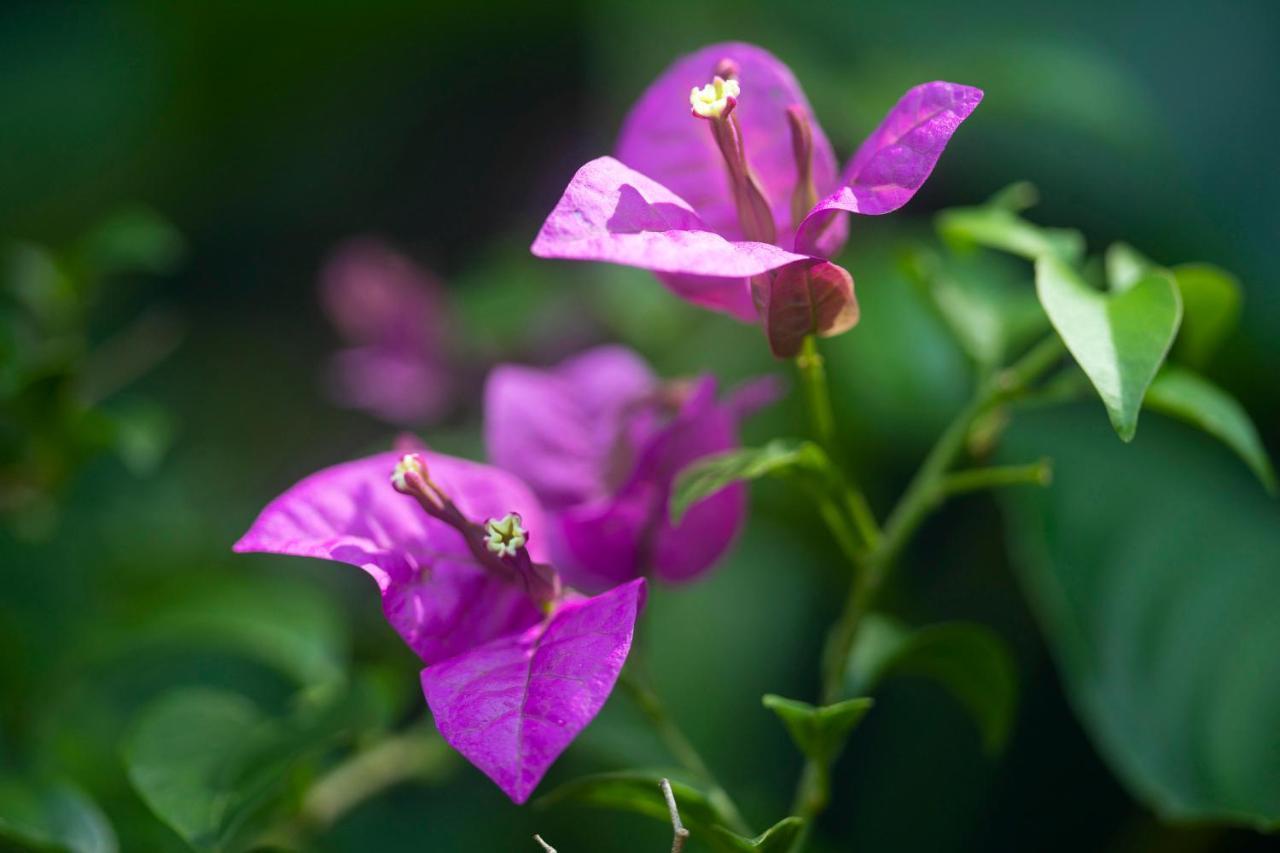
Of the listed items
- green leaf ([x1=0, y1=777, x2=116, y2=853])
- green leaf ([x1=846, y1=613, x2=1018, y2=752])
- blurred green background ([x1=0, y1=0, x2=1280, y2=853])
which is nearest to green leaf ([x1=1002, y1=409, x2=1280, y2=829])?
blurred green background ([x1=0, y1=0, x2=1280, y2=853])

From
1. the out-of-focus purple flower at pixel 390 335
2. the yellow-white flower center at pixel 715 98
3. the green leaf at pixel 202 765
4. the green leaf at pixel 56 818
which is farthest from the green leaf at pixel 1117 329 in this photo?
the out-of-focus purple flower at pixel 390 335

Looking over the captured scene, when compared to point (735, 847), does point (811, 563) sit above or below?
below

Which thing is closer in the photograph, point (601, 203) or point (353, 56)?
point (601, 203)

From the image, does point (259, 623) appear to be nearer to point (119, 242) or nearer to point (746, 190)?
point (119, 242)

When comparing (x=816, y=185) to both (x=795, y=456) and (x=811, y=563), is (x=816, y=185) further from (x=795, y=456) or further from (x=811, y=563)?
(x=811, y=563)

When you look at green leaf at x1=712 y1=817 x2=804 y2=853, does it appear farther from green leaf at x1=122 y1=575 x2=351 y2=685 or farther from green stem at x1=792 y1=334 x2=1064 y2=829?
green leaf at x1=122 y1=575 x2=351 y2=685

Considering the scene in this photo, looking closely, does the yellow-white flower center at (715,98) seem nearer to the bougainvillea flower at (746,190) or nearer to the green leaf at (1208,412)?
the bougainvillea flower at (746,190)

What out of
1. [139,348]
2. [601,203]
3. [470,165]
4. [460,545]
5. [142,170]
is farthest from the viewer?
[470,165]

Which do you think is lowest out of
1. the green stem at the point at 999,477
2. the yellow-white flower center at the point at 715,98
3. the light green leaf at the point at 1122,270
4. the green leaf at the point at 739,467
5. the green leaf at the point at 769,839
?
the green leaf at the point at 769,839

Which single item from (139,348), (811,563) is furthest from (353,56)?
(811,563)
